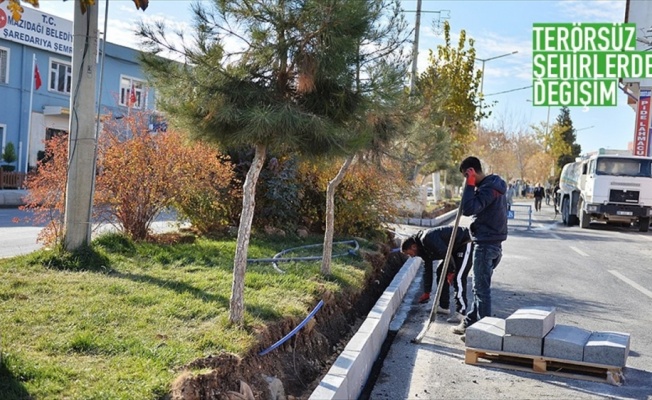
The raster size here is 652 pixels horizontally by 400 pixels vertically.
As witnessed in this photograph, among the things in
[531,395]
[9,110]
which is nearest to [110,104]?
[9,110]

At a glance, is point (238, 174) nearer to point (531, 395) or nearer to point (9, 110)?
point (531, 395)

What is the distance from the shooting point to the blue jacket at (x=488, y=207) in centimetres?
647

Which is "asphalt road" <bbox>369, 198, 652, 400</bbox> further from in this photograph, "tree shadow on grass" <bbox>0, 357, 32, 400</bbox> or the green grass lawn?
"tree shadow on grass" <bbox>0, 357, 32, 400</bbox>

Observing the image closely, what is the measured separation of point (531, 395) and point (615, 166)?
2102 centimetres

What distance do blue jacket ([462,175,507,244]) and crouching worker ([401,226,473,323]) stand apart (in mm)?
796

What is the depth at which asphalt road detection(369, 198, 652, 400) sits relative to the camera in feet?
17.1

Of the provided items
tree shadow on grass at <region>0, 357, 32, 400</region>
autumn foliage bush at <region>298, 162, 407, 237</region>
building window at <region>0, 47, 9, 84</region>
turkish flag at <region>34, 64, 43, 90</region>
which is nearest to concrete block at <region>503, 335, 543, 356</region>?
tree shadow on grass at <region>0, 357, 32, 400</region>

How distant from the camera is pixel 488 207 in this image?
6.63 metres

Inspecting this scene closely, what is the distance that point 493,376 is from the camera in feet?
18.2

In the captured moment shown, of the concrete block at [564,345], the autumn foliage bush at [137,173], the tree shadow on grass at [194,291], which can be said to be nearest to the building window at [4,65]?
the autumn foliage bush at [137,173]

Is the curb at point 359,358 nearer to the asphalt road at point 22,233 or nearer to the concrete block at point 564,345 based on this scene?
the concrete block at point 564,345

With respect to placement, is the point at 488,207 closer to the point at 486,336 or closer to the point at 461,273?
the point at 461,273

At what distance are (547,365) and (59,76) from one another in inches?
1107

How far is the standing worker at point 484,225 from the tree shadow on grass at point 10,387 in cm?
429
